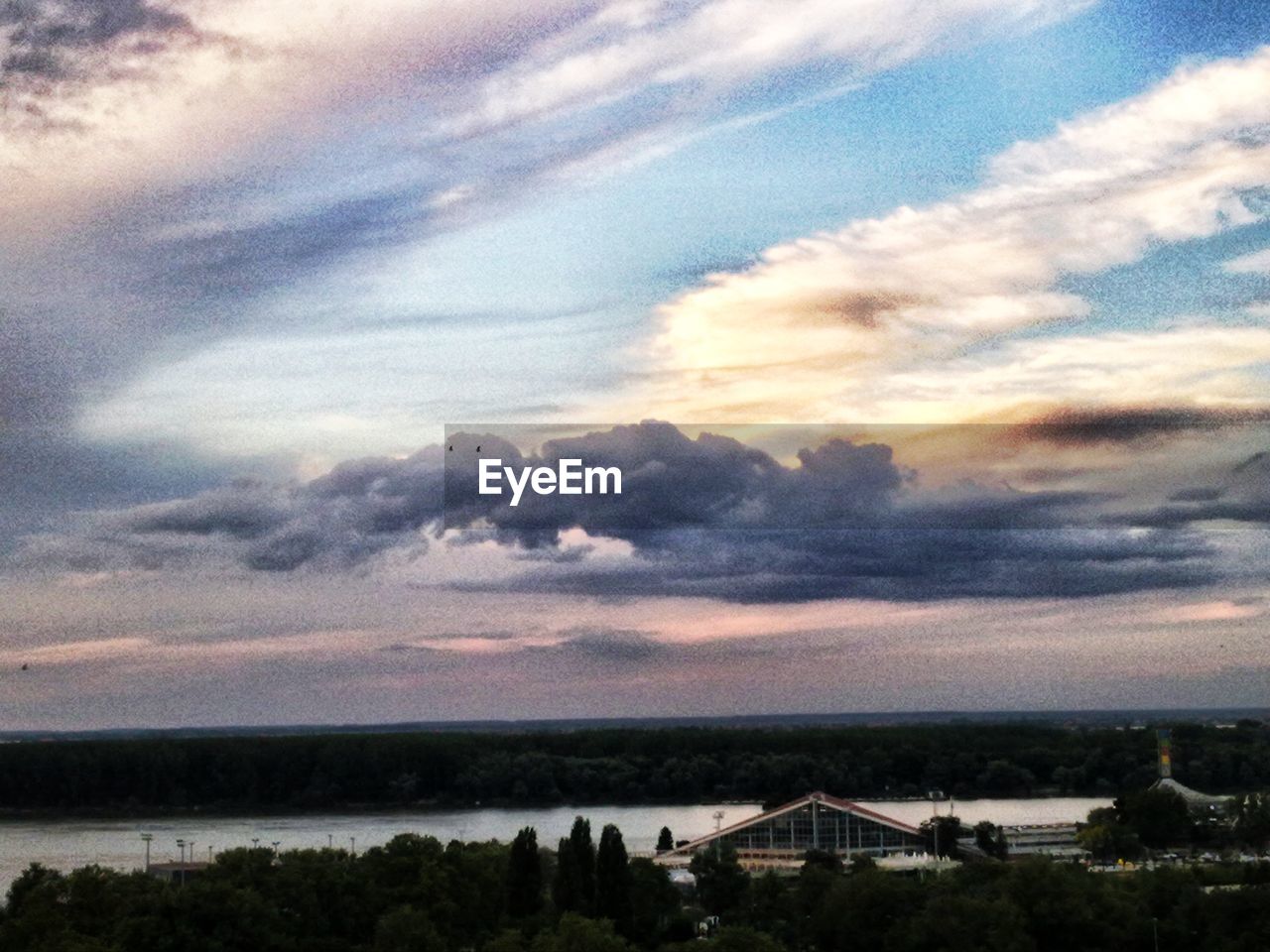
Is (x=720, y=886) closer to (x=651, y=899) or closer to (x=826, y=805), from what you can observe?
(x=651, y=899)

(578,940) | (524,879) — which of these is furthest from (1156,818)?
(578,940)

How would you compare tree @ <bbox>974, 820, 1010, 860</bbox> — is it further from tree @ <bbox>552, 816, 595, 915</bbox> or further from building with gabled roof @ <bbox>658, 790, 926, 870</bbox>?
tree @ <bbox>552, 816, 595, 915</bbox>

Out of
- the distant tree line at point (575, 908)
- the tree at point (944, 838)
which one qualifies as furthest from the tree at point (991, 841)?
the distant tree line at point (575, 908)

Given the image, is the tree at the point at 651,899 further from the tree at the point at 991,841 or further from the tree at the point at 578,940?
the tree at the point at 991,841

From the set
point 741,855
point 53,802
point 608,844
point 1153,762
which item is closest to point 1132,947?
point 608,844

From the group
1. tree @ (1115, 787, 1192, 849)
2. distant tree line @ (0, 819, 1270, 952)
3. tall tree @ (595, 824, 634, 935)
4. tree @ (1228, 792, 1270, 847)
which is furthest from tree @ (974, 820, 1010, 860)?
tall tree @ (595, 824, 634, 935)
